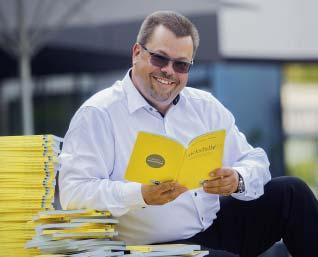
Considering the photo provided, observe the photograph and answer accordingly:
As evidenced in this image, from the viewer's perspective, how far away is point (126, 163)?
10.8 ft

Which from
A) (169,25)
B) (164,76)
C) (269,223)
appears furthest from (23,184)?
(269,223)

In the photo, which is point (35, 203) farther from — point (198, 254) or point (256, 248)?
point (256, 248)

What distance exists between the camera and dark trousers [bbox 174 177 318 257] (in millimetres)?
3492

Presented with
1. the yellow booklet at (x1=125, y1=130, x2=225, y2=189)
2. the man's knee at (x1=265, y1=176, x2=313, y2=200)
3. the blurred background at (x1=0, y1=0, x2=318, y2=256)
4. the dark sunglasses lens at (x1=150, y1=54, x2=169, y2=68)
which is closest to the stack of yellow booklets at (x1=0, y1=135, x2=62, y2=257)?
the yellow booklet at (x1=125, y1=130, x2=225, y2=189)

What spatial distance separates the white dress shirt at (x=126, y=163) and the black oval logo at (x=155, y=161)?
186 mm

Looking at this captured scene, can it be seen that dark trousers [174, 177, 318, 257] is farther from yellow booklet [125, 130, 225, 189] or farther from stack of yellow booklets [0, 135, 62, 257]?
stack of yellow booklets [0, 135, 62, 257]

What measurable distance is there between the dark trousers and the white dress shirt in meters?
0.06

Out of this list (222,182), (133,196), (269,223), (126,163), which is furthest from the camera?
(269,223)

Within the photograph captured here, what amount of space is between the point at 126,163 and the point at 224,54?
34.0 ft

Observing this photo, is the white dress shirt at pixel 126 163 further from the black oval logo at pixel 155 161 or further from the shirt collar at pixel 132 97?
the black oval logo at pixel 155 161

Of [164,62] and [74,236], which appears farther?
[164,62]

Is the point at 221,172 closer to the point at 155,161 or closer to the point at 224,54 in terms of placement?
the point at 155,161

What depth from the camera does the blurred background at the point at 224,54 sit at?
12.0 m

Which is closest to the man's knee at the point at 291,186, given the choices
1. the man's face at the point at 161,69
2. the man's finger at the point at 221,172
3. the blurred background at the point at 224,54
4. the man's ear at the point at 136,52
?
the man's finger at the point at 221,172
